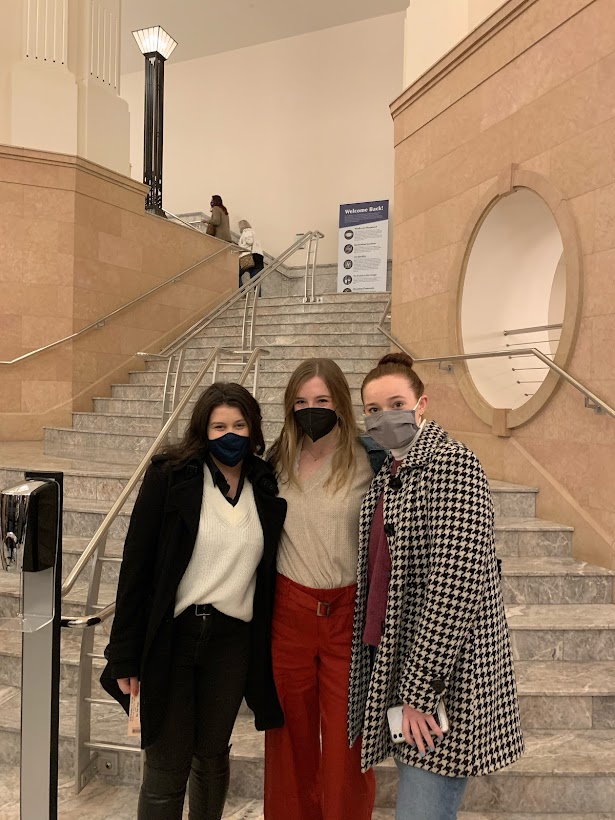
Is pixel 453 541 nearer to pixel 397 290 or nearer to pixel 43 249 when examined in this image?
pixel 397 290

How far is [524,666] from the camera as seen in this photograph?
11.2 ft

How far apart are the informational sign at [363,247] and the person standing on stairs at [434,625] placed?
10.3 metres

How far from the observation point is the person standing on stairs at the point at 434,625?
1.60 m

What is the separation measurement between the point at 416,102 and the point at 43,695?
645 cm

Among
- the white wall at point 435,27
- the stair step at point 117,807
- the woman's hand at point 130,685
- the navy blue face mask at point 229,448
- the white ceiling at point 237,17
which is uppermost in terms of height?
the white ceiling at point 237,17

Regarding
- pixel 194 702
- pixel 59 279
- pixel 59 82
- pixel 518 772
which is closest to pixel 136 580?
pixel 194 702

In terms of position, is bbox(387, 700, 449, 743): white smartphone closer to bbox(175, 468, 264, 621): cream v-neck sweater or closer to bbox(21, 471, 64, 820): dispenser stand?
bbox(175, 468, 264, 621): cream v-neck sweater

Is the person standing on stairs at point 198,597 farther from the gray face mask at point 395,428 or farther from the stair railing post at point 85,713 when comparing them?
the stair railing post at point 85,713

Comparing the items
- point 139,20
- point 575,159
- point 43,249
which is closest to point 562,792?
point 575,159

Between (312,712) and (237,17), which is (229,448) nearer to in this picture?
(312,712)

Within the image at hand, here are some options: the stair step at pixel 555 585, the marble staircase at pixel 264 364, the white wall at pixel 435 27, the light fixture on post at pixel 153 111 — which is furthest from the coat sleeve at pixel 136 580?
the light fixture on post at pixel 153 111

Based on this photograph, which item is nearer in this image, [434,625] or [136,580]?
[434,625]

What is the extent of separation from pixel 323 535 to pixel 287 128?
14054 mm

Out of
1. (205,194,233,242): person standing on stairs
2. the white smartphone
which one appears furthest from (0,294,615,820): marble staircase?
(205,194,233,242): person standing on stairs
